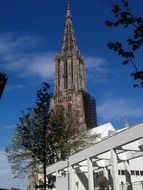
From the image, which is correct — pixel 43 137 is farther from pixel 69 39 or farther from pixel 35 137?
pixel 69 39

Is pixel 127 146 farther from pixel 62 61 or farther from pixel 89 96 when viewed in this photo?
pixel 62 61

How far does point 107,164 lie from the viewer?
125 ft

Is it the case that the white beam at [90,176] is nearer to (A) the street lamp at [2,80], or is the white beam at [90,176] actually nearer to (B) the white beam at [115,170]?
(B) the white beam at [115,170]

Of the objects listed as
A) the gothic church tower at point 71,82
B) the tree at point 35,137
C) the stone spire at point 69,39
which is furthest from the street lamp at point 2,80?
the stone spire at point 69,39

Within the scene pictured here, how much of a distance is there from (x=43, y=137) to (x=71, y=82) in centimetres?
10445

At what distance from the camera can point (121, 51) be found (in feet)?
36.7

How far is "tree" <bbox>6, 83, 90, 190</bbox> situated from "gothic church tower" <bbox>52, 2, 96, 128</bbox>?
75.7 metres

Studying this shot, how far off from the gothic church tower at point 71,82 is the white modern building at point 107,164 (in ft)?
282

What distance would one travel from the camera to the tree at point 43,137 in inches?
1509

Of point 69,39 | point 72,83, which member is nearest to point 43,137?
point 72,83

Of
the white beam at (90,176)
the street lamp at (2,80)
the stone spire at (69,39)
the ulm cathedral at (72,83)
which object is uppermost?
the stone spire at (69,39)

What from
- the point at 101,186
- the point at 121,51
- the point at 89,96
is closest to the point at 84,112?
the point at 89,96

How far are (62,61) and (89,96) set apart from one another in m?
20.0

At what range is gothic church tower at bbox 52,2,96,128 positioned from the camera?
13488cm
